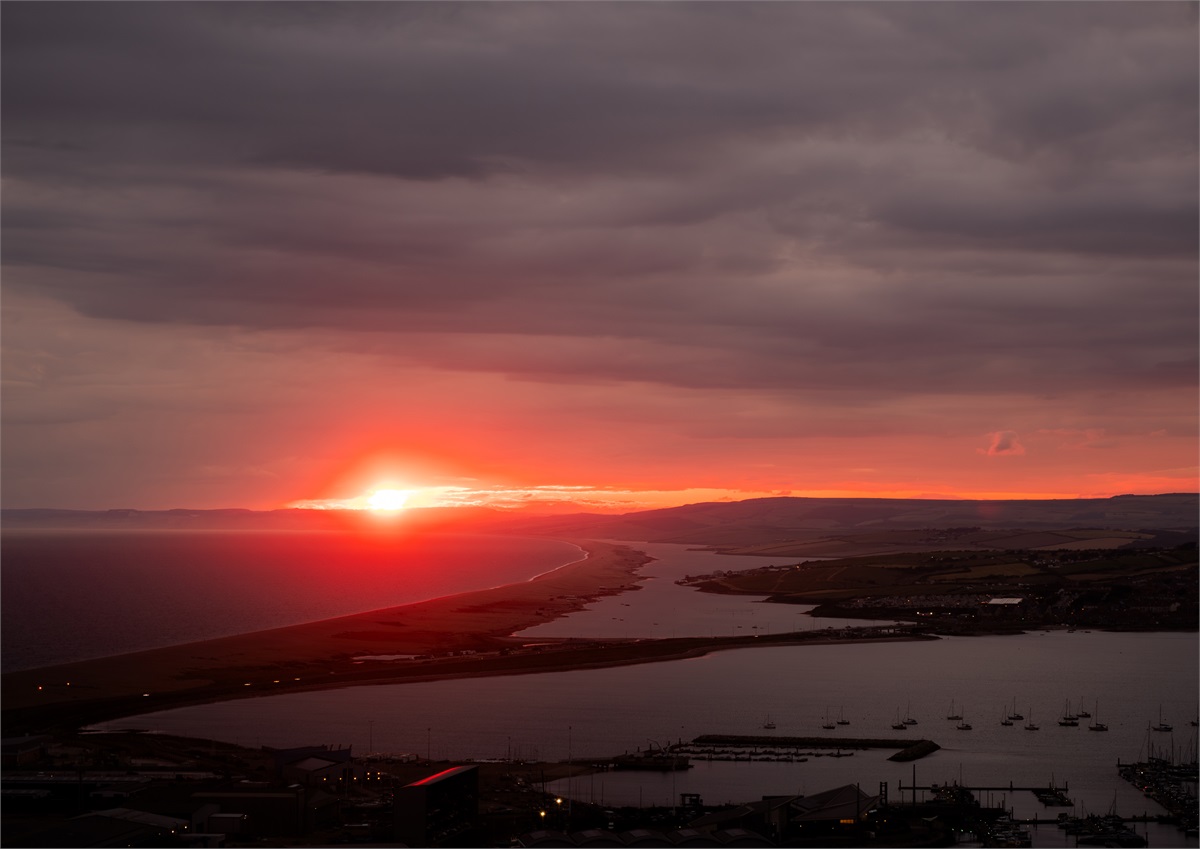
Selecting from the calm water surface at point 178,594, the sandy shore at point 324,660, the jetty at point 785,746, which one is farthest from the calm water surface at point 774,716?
the calm water surface at point 178,594

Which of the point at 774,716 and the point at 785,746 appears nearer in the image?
the point at 785,746

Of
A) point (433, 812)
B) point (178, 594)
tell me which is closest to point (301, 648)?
point (433, 812)

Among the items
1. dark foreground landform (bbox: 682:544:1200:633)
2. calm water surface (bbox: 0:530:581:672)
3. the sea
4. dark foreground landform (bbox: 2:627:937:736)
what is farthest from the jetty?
dark foreground landform (bbox: 682:544:1200:633)

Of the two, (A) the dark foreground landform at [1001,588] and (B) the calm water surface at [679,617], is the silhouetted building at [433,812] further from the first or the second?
(A) the dark foreground landform at [1001,588]

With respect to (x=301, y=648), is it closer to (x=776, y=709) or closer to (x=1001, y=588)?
(x=776, y=709)

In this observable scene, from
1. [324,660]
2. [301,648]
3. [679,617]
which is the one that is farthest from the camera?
[679,617]

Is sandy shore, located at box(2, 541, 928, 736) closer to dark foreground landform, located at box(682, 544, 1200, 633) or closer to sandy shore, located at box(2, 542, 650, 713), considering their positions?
sandy shore, located at box(2, 542, 650, 713)
